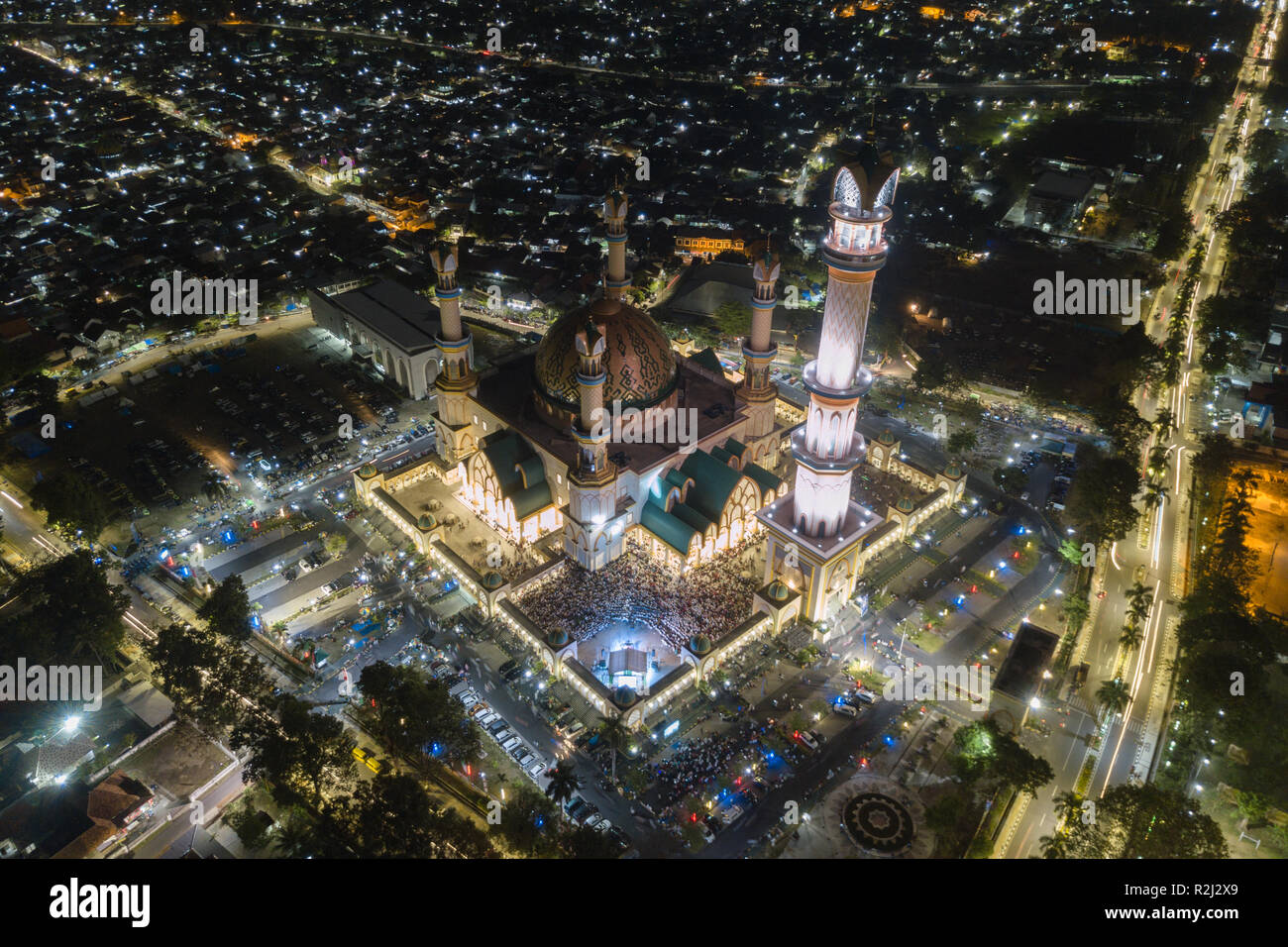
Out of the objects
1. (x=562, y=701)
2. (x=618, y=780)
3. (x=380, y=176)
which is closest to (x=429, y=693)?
(x=562, y=701)

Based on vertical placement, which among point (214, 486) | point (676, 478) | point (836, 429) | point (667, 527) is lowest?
point (214, 486)

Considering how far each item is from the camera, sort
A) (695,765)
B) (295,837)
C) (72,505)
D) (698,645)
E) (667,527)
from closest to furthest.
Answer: (295,837), (695,765), (698,645), (667,527), (72,505)

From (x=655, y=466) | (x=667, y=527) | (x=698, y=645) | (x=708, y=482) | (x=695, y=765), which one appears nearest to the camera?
(x=695, y=765)

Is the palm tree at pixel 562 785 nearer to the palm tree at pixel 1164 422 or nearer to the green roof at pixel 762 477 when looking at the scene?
the green roof at pixel 762 477

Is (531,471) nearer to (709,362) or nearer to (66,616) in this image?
(709,362)

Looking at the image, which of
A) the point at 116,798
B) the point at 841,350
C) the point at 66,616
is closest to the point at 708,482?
the point at 841,350

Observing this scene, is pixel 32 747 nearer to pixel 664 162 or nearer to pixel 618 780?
pixel 618 780

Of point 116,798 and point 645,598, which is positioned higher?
point 645,598
